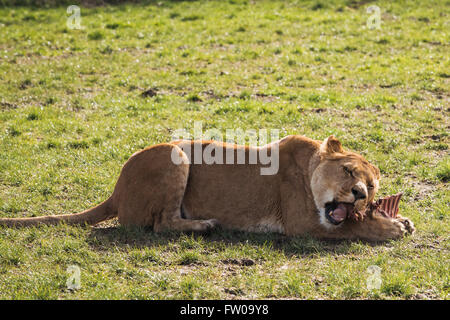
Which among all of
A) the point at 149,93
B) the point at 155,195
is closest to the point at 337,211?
the point at 155,195

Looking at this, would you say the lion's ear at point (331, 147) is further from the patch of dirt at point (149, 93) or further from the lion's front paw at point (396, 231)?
the patch of dirt at point (149, 93)

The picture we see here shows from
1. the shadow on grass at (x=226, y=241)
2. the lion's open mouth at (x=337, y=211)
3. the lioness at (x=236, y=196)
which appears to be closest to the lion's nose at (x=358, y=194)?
the lion's open mouth at (x=337, y=211)

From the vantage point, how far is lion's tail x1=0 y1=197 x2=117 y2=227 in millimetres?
6520

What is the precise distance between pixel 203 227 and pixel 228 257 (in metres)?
0.57

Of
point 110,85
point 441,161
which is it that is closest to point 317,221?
point 441,161

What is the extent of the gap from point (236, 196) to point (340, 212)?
3.87 feet

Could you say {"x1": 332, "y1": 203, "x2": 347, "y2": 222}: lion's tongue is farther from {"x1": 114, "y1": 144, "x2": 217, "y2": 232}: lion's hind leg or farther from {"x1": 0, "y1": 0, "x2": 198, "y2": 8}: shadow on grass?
{"x1": 0, "y1": 0, "x2": 198, "y2": 8}: shadow on grass

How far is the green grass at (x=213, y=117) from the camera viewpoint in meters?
5.54

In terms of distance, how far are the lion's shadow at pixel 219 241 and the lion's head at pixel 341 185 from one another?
0.94 ft

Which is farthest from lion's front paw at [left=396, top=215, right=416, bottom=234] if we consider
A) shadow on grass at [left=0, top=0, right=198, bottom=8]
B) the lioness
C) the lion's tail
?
shadow on grass at [left=0, top=0, right=198, bottom=8]

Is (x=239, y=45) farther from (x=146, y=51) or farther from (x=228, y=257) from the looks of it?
(x=228, y=257)

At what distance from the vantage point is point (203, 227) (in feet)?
20.9

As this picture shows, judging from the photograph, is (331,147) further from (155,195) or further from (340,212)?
(155,195)
